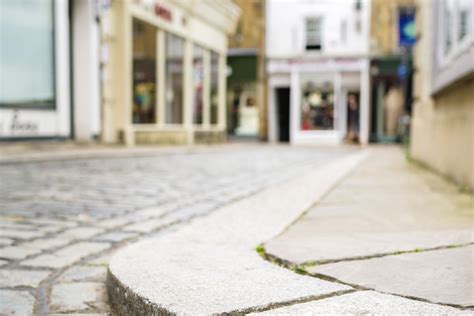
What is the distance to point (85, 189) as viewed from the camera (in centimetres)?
608

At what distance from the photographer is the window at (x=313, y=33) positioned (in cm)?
2512

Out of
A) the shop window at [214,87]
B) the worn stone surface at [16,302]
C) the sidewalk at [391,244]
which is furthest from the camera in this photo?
the shop window at [214,87]

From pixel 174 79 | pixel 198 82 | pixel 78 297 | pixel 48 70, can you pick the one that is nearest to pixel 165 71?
pixel 174 79

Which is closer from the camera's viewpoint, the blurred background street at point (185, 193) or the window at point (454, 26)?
the blurred background street at point (185, 193)

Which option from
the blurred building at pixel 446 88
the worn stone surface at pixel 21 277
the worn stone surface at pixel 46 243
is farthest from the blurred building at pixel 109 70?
the worn stone surface at pixel 21 277

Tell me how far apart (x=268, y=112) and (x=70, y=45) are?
41.3ft

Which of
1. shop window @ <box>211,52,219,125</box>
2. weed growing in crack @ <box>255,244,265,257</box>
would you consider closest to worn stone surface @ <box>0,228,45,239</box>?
weed growing in crack @ <box>255,244,265,257</box>

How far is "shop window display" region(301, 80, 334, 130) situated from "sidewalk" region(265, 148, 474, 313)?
19491mm

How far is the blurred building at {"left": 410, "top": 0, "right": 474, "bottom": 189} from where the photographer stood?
196 inches

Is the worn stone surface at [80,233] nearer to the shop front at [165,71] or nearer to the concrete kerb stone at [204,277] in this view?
the concrete kerb stone at [204,277]

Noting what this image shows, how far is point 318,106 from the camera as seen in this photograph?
79.9 ft

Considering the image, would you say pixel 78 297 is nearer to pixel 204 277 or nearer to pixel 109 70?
pixel 204 277

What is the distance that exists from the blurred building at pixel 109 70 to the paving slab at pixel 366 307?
34.1 feet

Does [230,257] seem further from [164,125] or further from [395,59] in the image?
[395,59]
